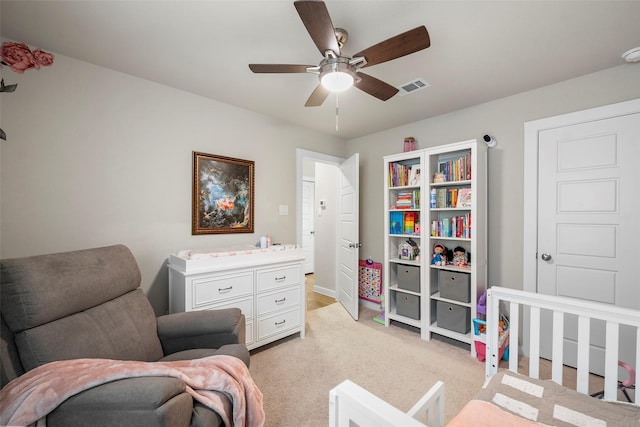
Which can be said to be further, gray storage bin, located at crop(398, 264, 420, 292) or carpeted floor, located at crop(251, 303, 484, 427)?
gray storage bin, located at crop(398, 264, 420, 292)

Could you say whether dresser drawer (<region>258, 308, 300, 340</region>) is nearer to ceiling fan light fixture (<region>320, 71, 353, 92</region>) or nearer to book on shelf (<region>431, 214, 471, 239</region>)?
book on shelf (<region>431, 214, 471, 239</region>)

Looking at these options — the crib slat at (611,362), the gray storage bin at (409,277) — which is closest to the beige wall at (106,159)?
the gray storage bin at (409,277)

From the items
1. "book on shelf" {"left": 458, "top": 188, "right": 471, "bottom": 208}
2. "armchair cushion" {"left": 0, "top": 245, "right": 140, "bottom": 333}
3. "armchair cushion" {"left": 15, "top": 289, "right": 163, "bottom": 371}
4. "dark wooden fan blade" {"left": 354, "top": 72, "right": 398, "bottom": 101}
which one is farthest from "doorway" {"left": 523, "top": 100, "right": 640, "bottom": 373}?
"armchair cushion" {"left": 0, "top": 245, "right": 140, "bottom": 333}

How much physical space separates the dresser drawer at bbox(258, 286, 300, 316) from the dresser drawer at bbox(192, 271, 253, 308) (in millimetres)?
171

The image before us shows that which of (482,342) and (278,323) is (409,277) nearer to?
(482,342)

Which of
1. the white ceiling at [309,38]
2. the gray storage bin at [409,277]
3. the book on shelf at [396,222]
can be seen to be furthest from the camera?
the book on shelf at [396,222]

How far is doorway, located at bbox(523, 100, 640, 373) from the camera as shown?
6.65 ft

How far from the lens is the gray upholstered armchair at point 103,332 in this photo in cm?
89

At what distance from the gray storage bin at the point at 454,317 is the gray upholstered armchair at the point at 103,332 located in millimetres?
2026

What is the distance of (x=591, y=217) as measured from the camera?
217 centimetres

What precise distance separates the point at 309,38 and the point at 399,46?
0.64 m

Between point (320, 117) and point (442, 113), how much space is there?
138 cm

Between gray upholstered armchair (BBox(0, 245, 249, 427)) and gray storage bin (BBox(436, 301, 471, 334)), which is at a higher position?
gray upholstered armchair (BBox(0, 245, 249, 427))

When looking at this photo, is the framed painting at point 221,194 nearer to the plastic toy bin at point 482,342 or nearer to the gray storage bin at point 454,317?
the gray storage bin at point 454,317
